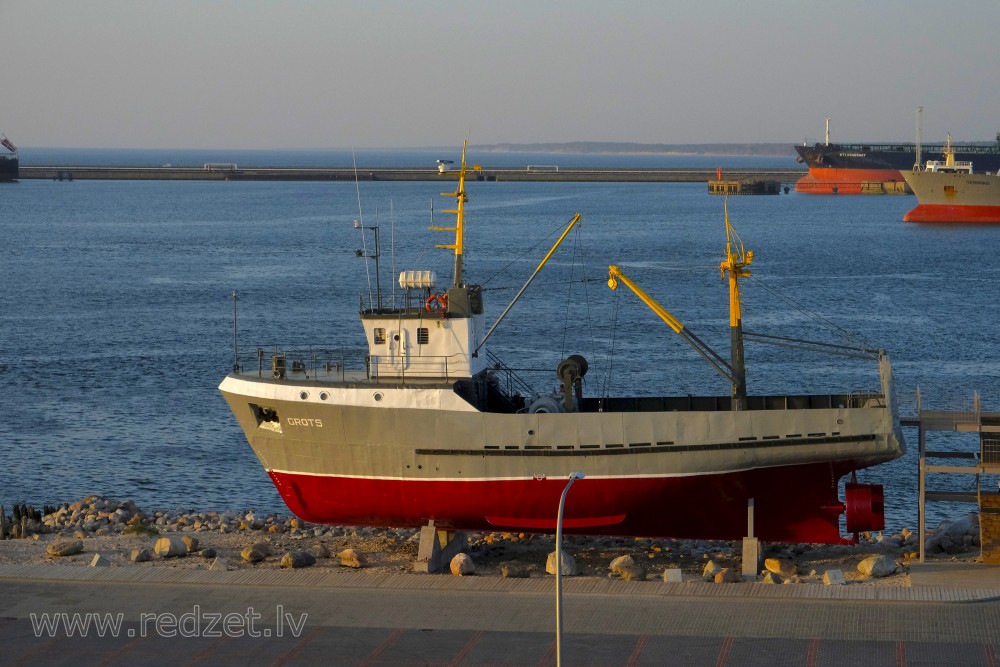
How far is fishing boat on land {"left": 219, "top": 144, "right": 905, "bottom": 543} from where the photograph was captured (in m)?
22.9

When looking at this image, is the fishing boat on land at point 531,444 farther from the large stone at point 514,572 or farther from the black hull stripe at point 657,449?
the large stone at point 514,572

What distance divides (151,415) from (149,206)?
10157 cm

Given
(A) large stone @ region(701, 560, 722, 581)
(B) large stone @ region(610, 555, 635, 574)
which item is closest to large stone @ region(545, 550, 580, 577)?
(B) large stone @ region(610, 555, 635, 574)

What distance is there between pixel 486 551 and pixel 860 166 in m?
146

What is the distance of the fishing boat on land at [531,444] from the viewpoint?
22.9 meters

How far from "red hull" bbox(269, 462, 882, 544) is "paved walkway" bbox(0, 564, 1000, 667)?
93.3 inches

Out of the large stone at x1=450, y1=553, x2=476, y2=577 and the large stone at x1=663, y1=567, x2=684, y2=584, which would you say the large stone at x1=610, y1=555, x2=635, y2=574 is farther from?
the large stone at x1=450, y1=553, x2=476, y2=577

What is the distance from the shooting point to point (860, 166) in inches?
6422

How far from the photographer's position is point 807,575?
22.8 metres

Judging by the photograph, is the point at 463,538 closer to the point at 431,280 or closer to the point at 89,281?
the point at 431,280

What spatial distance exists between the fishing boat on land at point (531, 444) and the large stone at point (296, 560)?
1.89 metres

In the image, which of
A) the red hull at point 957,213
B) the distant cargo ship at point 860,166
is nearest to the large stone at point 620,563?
the red hull at point 957,213

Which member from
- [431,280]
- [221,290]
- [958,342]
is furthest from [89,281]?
[431,280]

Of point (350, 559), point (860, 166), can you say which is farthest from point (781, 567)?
point (860, 166)
